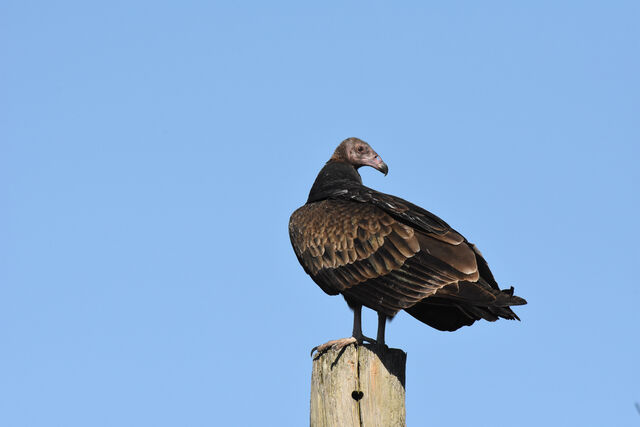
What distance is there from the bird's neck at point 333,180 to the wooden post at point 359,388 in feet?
7.19

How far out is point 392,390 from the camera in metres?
4.37

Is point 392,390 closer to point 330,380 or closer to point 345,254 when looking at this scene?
point 330,380

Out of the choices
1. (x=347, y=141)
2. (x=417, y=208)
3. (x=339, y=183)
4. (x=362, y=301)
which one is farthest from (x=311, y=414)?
(x=347, y=141)

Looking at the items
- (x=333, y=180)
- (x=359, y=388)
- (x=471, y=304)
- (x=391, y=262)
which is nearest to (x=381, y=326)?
(x=391, y=262)

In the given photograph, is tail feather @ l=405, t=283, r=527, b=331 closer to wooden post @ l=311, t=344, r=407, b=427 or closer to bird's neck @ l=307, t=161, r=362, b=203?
wooden post @ l=311, t=344, r=407, b=427

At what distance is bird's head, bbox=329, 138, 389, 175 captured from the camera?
760 centimetres

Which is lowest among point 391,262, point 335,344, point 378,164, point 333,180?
point 335,344

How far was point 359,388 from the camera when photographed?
172 inches

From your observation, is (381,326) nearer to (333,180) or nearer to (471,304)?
(471,304)

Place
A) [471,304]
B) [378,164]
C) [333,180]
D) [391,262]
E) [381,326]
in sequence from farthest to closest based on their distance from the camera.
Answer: [378,164] < [333,180] < [381,326] < [391,262] < [471,304]

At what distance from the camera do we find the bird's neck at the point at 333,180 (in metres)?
6.61

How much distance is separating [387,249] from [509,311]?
0.93 m

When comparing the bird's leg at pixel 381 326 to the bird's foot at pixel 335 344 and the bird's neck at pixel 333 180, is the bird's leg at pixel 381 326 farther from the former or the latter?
the bird's neck at pixel 333 180

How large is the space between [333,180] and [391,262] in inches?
70.4
